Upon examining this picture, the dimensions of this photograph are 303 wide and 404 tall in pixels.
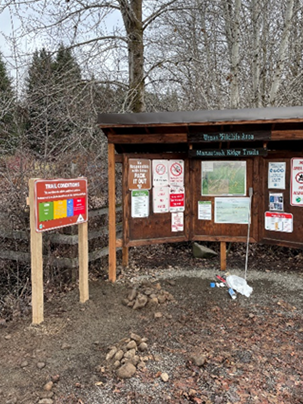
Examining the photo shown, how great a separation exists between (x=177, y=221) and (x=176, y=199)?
0.37 meters

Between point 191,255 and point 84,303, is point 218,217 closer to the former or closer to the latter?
point 191,255

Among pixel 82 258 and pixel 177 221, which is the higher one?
pixel 177 221

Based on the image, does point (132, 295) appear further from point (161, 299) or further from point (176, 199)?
point (176, 199)

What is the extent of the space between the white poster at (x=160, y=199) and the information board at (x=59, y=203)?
1376 millimetres

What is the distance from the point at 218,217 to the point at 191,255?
1.50m

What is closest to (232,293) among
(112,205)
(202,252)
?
(202,252)

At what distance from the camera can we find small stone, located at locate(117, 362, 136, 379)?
2801 millimetres

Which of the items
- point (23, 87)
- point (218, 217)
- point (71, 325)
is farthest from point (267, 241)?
point (23, 87)

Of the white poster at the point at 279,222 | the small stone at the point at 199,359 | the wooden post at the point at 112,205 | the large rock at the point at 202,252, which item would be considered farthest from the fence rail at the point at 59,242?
the white poster at the point at 279,222

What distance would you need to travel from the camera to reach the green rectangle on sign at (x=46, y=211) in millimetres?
3652

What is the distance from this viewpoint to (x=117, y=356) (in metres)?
3.04

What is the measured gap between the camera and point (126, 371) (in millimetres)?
2814

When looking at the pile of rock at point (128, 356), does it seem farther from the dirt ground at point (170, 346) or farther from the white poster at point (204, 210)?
the white poster at point (204, 210)

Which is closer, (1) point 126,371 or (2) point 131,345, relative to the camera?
(1) point 126,371
